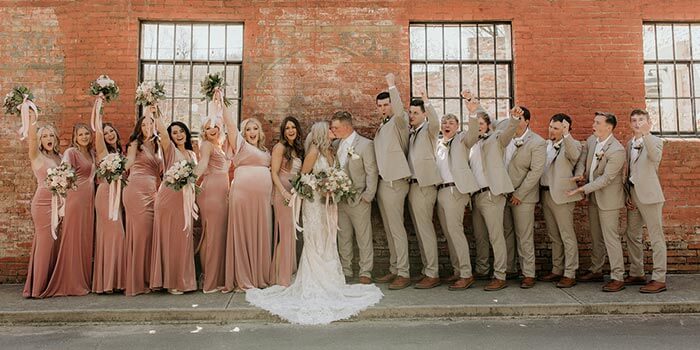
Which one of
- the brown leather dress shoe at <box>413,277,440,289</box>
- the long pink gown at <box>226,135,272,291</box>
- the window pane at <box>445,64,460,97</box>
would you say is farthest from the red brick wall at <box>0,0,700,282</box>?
the long pink gown at <box>226,135,272,291</box>

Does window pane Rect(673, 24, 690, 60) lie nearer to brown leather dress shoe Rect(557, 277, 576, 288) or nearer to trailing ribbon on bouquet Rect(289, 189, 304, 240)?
brown leather dress shoe Rect(557, 277, 576, 288)

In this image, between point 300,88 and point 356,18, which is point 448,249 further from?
point 356,18

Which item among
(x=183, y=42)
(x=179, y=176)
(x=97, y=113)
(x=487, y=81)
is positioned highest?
(x=183, y=42)

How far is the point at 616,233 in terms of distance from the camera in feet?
21.9

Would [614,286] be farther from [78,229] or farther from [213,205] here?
[78,229]

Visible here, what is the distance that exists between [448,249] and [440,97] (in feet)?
7.97

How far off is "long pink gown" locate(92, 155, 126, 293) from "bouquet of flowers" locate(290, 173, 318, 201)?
2379mm

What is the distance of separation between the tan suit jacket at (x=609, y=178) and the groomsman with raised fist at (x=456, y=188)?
1583 mm

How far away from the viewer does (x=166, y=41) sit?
8016 mm

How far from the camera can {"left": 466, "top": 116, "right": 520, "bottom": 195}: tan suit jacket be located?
21.7ft

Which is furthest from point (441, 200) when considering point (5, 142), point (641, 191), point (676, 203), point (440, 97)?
point (5, 142)

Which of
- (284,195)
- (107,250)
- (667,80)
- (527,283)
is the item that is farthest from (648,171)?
(107,250)

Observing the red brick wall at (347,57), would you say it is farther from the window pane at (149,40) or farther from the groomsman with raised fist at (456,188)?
the groomsman with raised fist at (456,188)

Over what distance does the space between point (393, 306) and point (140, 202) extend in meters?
3.65
